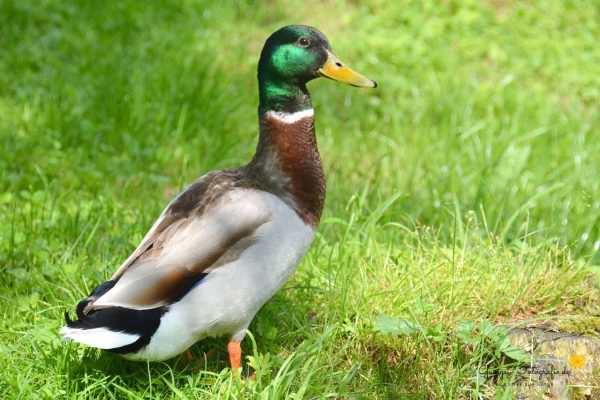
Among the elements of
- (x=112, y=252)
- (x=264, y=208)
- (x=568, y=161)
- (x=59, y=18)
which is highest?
(x=59, y=18)

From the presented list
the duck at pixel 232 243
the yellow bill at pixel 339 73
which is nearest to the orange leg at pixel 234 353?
the duck at pixel 232 243

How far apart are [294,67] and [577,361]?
1.48 meters

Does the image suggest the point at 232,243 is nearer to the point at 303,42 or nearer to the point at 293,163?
the point at 293,163

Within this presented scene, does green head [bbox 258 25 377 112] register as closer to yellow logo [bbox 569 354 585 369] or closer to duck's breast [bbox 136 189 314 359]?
duck's breast [bbox 136 189 314 359]

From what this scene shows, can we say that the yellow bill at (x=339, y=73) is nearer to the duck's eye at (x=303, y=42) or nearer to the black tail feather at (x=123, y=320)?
the duck's eye at (x=303, y=42)

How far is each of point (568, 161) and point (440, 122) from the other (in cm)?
91

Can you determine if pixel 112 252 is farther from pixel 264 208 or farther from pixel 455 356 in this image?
pixel 455 356

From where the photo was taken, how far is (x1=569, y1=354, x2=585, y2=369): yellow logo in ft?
9.72

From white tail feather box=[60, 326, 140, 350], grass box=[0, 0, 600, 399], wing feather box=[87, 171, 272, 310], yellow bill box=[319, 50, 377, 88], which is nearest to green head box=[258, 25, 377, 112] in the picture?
yellow bill box=[319, 50, 377, 88]

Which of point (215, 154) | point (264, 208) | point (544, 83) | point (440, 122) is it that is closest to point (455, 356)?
point (264, 208)

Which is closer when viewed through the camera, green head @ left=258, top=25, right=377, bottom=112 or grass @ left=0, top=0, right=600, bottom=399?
grass @ left=0, top=0, right=600, bottom=399

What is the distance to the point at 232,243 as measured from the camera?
2928 mm

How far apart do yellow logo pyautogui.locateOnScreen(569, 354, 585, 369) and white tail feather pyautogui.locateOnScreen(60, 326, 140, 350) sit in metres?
1.52

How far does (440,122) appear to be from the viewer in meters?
5.65
